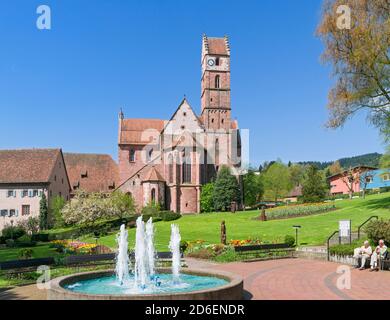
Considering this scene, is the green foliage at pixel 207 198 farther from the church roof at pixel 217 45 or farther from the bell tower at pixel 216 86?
the church roof at pixel 217 45

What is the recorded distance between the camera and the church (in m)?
66.9

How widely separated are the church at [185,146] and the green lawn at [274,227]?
16311mm

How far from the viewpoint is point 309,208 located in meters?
46.9

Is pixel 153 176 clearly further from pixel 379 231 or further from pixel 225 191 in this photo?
pixel 379 231

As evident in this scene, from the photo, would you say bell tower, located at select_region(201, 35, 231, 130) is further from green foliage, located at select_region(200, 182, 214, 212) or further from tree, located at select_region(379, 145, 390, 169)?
tree, located at select_region(379, 145, 390, 169)

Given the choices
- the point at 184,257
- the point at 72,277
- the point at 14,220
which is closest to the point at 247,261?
the point at 184,257

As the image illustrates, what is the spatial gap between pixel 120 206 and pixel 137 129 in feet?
82.8

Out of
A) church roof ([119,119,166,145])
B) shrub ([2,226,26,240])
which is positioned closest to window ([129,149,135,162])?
church roof ([119,119,166,145])

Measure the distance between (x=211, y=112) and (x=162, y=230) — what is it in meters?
32.5

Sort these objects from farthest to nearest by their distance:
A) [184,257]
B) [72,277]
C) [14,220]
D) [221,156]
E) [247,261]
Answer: [221,156] < [14,220] < [184,257] < [247,261] < [72,277]

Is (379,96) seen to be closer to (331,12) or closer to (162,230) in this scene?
(331,12)

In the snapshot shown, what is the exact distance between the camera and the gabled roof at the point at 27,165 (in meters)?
60.7

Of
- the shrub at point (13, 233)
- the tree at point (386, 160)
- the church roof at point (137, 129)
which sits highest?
the church roof at point (137, 129)

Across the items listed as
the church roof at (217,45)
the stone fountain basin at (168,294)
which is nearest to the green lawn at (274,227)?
the stone fountain basin at (168,294)
